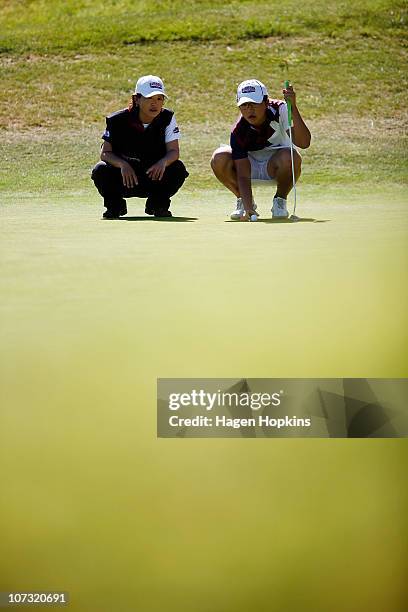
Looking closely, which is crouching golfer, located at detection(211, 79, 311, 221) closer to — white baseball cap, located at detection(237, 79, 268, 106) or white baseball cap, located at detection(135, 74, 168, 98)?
white baseball cap, located at detection(237, 79, 268, 106)

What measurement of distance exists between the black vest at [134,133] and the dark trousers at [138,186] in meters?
0.06

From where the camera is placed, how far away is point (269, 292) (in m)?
1.78

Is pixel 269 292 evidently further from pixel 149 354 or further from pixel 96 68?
pixel 96 68

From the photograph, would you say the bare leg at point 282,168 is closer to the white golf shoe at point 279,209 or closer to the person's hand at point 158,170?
the white golf shoe at point 279,209

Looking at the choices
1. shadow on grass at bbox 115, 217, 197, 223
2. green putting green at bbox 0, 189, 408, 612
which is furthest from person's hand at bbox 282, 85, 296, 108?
green putting green at bbox 0, 189, 408, 612

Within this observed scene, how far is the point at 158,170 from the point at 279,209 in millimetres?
373

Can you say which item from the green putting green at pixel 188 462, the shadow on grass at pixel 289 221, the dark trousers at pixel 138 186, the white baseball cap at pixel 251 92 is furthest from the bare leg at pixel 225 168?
the green putting green at pixel 188 462

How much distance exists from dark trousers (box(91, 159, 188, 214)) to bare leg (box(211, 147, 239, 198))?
0.10 m

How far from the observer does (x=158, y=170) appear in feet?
10.4

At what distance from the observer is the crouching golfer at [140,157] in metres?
3.12

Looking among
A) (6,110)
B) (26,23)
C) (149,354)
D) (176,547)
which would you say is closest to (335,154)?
(6,110)

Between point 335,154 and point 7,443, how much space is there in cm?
333

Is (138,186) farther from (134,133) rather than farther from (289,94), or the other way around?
(289,94)

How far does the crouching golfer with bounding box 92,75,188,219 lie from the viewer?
3.12 meters
